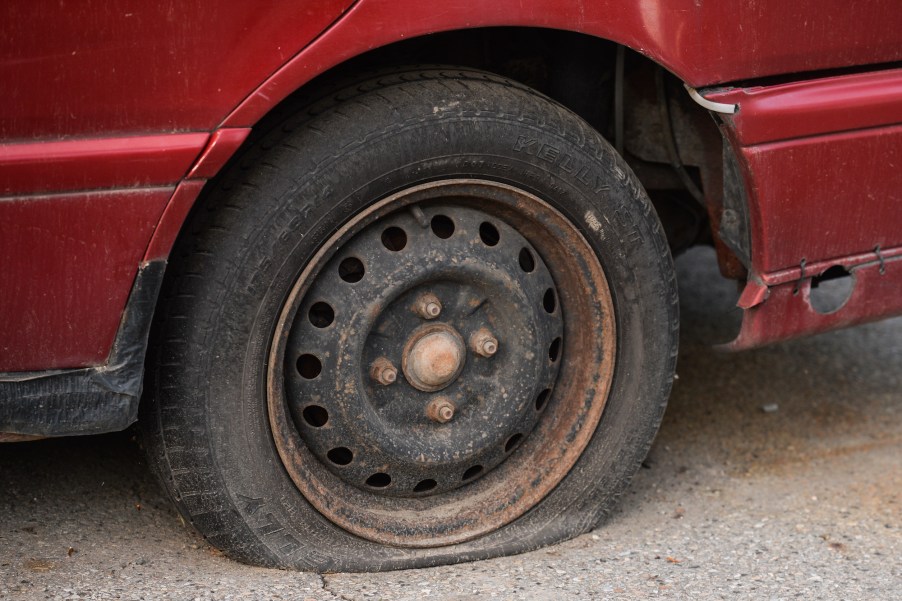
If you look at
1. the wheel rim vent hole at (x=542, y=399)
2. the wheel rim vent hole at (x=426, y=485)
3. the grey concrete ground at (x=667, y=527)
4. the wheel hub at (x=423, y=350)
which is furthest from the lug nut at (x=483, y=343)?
the grey concrete ground at (x=667, y=527)

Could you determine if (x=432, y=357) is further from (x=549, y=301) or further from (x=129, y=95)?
(x=129, y=95)

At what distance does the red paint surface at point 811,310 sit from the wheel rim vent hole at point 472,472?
725 mm

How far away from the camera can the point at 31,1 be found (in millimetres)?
1843

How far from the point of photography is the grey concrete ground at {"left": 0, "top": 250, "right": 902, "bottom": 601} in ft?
7.71

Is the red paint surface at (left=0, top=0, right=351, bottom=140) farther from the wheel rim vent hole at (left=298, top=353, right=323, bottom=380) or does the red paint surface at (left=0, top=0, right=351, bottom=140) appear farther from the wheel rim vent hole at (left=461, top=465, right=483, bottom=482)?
the wheel rim vent hole at (left=461, top=465, right=483, bottom=482)

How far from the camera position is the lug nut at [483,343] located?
2459 millimetres

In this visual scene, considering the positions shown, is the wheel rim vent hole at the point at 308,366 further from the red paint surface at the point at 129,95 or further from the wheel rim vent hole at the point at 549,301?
the wheel rim vent hole at the point at 549,301

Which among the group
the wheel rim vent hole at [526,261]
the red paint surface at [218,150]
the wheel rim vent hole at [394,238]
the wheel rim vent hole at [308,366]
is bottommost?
the wheel rim vent hole at [308,366]

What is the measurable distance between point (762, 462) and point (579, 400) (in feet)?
2.92

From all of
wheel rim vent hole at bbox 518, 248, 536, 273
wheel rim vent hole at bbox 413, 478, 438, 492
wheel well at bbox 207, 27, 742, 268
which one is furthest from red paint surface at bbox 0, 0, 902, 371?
wheel rim vent hole at bbox 413, 478, 438, 492

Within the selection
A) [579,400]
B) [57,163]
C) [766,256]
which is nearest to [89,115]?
[57,163]

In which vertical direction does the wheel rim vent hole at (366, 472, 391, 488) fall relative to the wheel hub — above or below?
below

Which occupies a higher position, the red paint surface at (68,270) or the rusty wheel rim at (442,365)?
the red paint surface at (68,270)

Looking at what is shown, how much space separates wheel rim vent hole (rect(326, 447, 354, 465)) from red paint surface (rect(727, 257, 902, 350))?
1.02m
